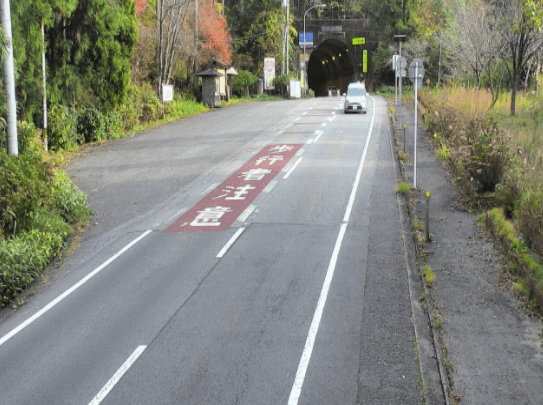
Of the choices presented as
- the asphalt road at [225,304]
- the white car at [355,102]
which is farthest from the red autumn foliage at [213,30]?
the asphalt road at [225,304]

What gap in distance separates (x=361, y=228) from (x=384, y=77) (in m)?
57.2

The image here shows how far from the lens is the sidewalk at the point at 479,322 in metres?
7.57

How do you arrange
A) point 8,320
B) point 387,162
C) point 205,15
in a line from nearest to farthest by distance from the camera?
point 8,320 < point 387,162 < point 205,15

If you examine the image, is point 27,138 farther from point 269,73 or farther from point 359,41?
point 359,41

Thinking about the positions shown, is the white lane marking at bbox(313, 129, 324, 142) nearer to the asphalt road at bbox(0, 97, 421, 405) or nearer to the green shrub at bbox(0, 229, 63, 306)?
the asphalt road at bbox(0, 97, 421, 405)

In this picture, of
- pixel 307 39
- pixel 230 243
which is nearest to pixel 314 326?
pixel 230 243

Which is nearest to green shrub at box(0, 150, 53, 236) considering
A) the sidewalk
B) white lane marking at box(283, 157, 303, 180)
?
white lane marking at box(283, 157, 303, 180)

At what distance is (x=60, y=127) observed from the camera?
24.6 meters

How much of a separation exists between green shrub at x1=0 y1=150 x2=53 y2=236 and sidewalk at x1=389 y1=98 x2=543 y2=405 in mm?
8544

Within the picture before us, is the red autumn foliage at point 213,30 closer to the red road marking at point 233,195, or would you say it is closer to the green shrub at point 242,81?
the green shrub at point 242,81

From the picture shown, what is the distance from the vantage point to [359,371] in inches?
319

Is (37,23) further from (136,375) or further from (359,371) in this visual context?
(359,371)

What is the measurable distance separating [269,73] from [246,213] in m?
43.0

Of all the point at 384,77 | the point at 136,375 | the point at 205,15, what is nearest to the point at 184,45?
the point at 205,15
